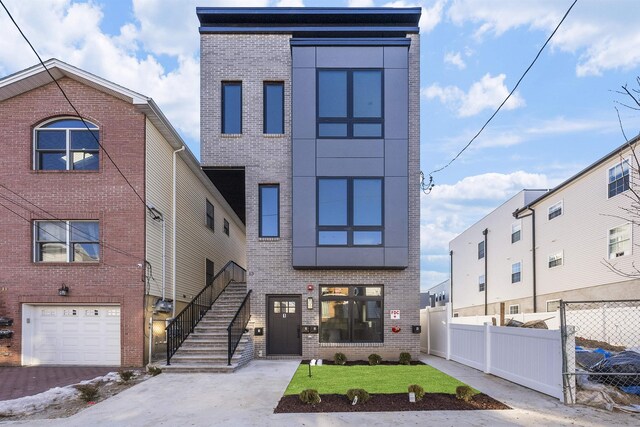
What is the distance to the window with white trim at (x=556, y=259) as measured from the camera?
2100cm

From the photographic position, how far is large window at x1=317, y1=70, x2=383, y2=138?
539 inches

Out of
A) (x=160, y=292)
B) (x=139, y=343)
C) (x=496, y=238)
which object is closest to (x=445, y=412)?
(x=139, y=343)

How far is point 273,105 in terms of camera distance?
14.3 meters

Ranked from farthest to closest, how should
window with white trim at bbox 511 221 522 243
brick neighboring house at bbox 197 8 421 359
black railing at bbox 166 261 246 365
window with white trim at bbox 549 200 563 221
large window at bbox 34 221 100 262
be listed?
window with white trim at bbox 511 221 522 243, window with white trim at bbox 549 200 563 221, brick neighboring house at bbox 197 8 421 359, large window at bbox 34 221 100 262, black railing at bbox 166 261 246 365

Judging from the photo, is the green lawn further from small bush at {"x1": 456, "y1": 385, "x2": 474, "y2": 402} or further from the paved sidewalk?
the paved sidewalk

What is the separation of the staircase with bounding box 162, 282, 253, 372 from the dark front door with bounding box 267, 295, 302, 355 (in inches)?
32.5

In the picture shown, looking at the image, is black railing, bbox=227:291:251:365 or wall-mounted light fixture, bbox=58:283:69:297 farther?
wall-mounted light fixture, bbox=58:283:69:297

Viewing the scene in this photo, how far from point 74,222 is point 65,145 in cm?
228

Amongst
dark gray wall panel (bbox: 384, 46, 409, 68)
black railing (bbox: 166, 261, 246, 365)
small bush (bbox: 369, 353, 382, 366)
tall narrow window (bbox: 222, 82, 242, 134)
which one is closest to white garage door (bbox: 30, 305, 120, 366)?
black railing (bbox: 166, 261, 246, 365)

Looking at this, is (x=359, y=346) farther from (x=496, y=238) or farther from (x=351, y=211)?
(x=496, y=238)

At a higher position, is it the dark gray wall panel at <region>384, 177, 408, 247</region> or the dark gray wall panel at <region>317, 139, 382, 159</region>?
the dark gray wall panel at <region>317, 139, 382, 159</region>

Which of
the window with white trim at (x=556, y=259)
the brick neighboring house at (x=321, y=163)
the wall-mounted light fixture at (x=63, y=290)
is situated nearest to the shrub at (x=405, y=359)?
the brick neighboring house at (x=321, y=163)

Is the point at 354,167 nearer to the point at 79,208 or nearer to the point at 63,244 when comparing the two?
the point at 79,208

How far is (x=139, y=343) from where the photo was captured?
40.3ft
